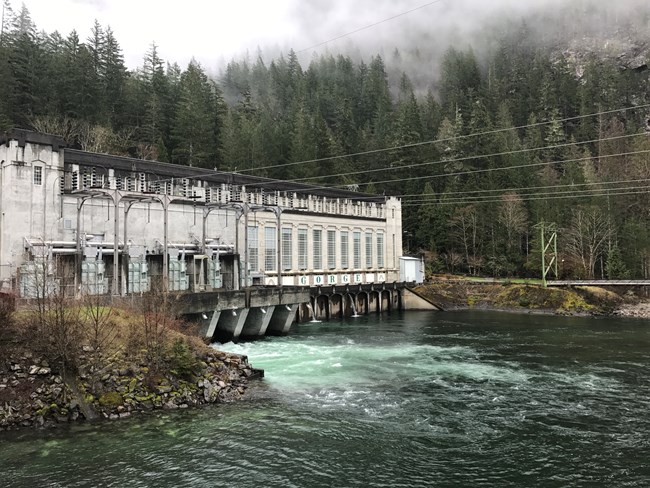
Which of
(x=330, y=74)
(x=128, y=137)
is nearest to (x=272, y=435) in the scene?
(x=128, y=137)

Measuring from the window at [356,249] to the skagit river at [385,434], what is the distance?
108 feet

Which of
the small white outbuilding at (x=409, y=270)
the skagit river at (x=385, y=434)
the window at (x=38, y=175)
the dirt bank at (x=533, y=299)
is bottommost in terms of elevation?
the skagit river at (x=385, y=434)

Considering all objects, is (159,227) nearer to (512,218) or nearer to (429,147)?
(512,218)

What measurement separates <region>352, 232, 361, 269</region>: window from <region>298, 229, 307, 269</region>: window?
8375 mm

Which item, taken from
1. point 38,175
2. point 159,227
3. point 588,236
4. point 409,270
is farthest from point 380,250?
point 38,175

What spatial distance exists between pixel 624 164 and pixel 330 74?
102 meters

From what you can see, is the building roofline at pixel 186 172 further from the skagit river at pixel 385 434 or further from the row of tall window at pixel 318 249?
the skagit river at pixel 385 434

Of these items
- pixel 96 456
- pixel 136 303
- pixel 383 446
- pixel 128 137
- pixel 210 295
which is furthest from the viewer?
pixel 128 137

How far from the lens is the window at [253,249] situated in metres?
47.4

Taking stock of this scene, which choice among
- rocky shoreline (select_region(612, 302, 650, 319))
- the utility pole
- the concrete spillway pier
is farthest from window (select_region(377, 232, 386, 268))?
rocky shoreline (select_region(612, 302, 650, 319))

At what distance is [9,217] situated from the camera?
3130 cm

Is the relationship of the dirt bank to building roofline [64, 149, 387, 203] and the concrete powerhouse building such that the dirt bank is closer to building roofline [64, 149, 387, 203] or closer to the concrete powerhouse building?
the concrete powerhouse building

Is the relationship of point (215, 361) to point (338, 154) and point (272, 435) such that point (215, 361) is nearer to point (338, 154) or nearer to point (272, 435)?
point (272, 435)

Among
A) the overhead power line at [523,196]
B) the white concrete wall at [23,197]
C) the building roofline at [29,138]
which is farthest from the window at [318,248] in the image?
the building roofline at [29,138]
